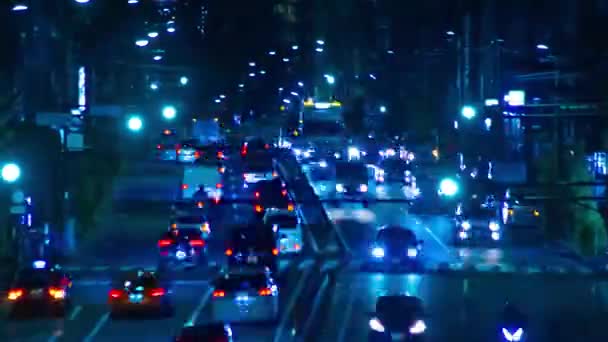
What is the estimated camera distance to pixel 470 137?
6888cm

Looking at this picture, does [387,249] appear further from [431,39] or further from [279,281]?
[431,39]

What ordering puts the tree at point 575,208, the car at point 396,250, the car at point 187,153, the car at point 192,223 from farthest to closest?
the car at point 187,153 → the tree at point 575,208 → the car at point 192,223 → the car at point 396,250

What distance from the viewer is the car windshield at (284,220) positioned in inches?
1780

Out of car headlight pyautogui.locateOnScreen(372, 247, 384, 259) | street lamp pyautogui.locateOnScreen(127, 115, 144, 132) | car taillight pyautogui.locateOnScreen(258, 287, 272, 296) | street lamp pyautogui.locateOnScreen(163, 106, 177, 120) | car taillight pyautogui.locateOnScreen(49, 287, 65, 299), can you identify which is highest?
street lamp pyautogui.locateOnScreen(163, 106, 177, 120)

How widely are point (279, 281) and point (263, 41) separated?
10344 cm

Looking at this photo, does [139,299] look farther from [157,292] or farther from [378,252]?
[378,252]

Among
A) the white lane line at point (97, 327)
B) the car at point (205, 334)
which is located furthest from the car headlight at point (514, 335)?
the white lane line at point (97, 327)

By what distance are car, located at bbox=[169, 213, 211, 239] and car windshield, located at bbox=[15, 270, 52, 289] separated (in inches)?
455

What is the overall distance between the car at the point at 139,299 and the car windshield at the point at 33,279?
1894mm

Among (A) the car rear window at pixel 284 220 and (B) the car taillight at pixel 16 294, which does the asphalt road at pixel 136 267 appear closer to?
(B) the car taillight at pixel 16 294

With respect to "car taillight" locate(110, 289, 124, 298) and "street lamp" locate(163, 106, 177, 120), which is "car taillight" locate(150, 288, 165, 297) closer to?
"car taillight" locate(110, 289, 124, 298)

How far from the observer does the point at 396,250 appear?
4256 cm

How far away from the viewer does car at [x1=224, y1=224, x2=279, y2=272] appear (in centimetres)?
3872

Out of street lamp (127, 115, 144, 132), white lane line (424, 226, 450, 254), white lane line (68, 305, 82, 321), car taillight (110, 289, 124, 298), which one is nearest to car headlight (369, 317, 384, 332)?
car taillight (110, 289, 124, 298)
